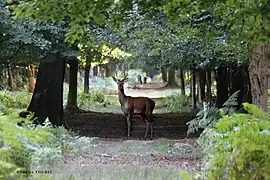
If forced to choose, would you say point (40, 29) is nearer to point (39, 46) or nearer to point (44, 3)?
point (39, 46)

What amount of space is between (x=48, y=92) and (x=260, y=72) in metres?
8.09

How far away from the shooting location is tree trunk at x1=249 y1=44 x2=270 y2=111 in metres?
8.73

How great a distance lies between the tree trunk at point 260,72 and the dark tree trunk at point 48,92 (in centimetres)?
749

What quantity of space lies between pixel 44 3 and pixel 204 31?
3534mm

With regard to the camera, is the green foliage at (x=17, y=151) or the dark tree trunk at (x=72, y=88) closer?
the green foliage at (x=17, y=151)

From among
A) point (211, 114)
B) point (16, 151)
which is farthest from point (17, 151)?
point (211, 114)

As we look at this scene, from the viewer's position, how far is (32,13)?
4930 millimetres

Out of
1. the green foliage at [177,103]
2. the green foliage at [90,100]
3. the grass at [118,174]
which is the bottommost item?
the green foliage at [177,103]

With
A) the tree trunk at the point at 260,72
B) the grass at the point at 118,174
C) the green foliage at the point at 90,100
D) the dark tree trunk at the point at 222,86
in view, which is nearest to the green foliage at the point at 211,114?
the tree trunk at the point at 260,72

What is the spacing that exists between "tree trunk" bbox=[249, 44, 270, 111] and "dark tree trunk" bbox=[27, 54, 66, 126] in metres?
7.49

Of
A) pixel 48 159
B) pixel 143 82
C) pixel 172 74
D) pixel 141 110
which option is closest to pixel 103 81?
pixel 172 74

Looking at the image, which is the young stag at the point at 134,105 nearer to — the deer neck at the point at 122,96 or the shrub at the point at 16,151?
the deer neck at the point at 122,96

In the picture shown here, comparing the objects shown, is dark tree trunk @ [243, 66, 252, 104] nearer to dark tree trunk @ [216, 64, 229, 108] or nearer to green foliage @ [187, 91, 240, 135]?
dark tree trunk @ [216, 64, 229, 108]

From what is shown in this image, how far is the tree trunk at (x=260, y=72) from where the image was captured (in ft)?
28.7
